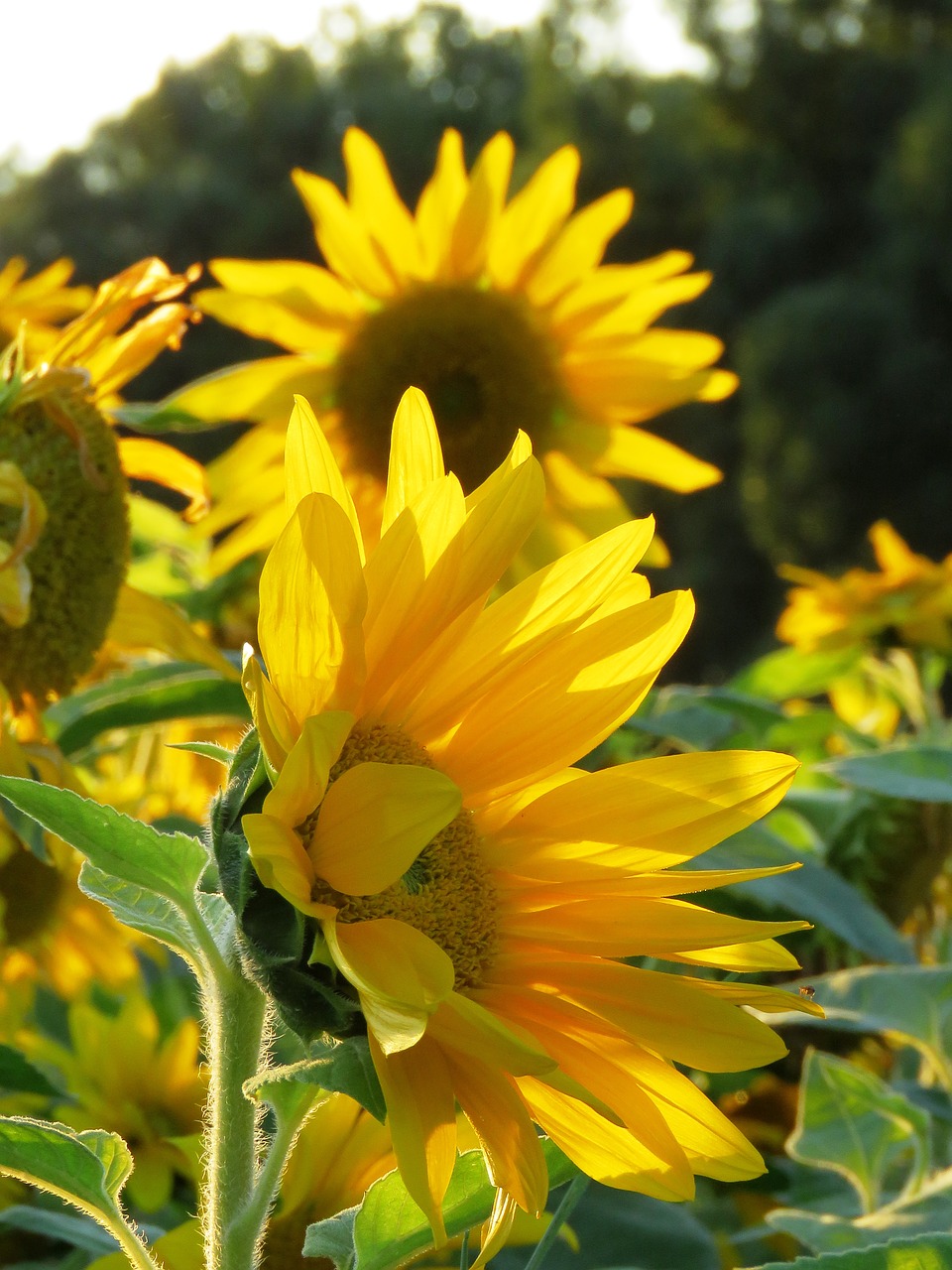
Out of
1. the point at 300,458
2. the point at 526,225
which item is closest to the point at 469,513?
the point at 300,458

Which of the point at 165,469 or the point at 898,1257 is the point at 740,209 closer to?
the point at 165,469

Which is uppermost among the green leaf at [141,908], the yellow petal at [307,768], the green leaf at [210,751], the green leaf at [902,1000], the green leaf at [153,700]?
the yellow petal at [307,768]

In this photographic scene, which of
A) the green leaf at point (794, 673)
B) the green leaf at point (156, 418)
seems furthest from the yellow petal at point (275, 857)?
the green leaf at point (794, 673)

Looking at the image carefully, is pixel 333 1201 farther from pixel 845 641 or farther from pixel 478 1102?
pixel 845 641

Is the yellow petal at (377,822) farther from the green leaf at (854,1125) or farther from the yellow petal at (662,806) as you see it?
the green leaf at (854,1125)

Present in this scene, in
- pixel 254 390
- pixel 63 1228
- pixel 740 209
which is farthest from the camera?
pixel 740 209

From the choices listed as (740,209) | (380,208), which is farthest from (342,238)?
(740,209)

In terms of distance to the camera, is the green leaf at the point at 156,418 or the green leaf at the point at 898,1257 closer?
the green leaf at the point at 898,1257
